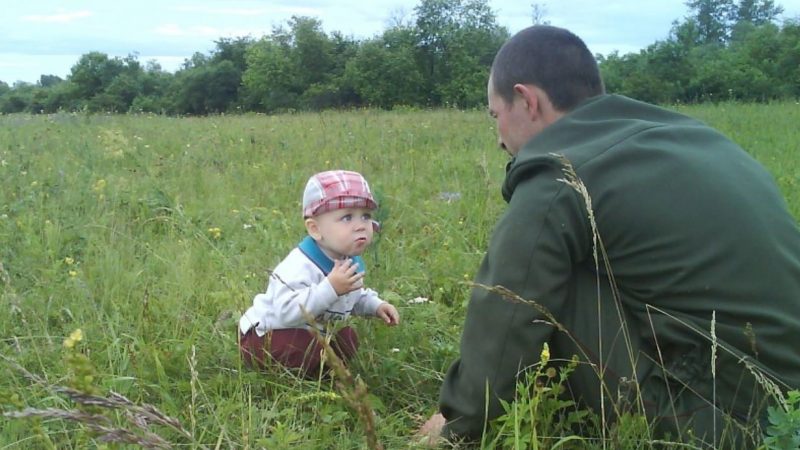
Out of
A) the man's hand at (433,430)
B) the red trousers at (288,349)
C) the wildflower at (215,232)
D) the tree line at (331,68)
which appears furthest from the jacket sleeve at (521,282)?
the tree line at (331,68)

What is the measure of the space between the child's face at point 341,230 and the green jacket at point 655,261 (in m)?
0.71

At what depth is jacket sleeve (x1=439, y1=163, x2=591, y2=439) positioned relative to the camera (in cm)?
202

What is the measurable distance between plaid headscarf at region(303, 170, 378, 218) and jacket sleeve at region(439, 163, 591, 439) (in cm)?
71

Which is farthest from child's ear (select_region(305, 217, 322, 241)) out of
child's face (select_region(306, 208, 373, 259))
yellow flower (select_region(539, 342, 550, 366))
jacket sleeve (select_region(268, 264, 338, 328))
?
yellow flower (select_region(539, 342, 550, 366))

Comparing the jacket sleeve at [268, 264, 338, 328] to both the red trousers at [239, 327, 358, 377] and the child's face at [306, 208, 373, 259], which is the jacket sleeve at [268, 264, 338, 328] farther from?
the child's face at [306, 208, 373, 259]

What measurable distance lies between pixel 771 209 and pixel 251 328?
1.76 meters

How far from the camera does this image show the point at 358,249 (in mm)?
2791

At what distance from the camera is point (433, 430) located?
2.37m

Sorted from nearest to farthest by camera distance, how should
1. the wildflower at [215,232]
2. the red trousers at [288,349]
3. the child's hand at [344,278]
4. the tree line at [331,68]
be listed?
1. the child's hand at [344,278]
2. the red trousers at [288,349]
3. the wildflower at [215,232]
4. the tree line at [331,68]

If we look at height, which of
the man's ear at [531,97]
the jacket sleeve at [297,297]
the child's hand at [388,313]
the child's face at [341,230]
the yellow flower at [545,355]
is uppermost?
the man's ear at [531,97]

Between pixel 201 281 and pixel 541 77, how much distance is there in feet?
6.56

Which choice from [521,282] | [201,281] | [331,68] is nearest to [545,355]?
[521,282]

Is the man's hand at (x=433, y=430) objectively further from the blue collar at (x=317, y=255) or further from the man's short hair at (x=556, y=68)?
the man's short hair at (x=556, y=68)

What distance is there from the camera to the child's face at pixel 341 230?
2729mm
